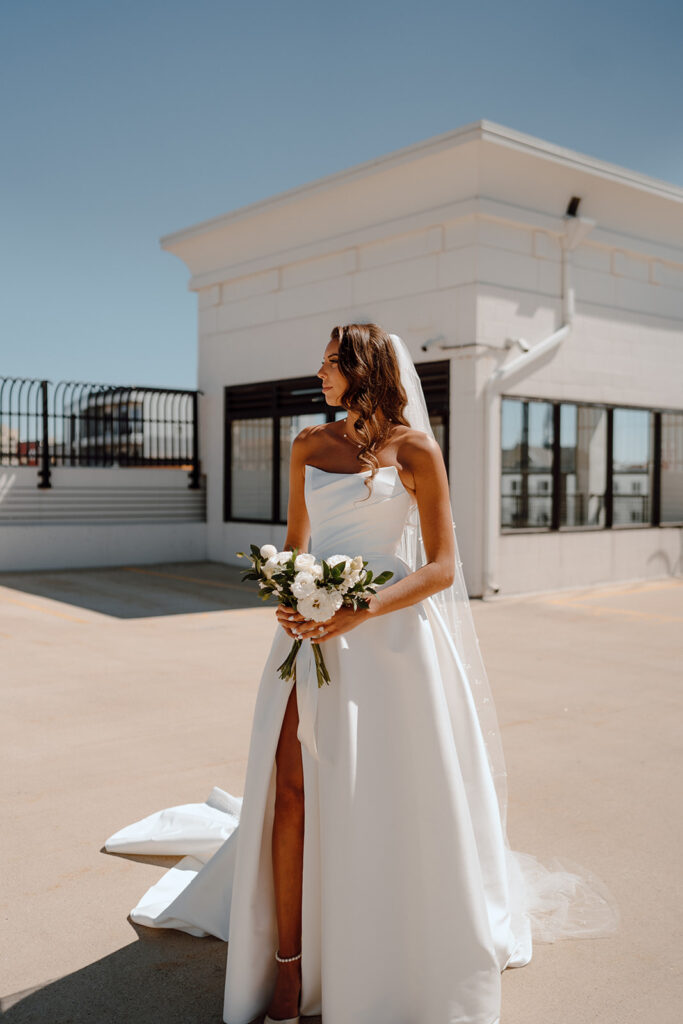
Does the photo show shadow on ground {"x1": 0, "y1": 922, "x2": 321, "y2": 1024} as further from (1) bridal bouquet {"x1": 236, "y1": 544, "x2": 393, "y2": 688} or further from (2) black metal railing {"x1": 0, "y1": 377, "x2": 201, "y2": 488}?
(2) black metal railing {"x1": 0, "y1": 377, "x2": 201, "y2": 488}

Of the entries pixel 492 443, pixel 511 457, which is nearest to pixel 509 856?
pixel 492 443

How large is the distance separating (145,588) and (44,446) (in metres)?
3.62

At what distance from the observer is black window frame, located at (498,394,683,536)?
11477 millimetres

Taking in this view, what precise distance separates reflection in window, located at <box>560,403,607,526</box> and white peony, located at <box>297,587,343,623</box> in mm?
10046

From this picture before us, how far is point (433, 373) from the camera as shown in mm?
11328

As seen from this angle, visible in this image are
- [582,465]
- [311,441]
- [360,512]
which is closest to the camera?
[360,512]

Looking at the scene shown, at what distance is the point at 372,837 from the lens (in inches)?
93.3

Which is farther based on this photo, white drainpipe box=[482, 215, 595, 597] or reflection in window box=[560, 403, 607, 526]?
reflection in window box=[560, 403, 607, 526]

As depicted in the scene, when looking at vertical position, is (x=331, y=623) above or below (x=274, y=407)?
below

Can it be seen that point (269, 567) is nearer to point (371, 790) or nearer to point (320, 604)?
point (320, 604)

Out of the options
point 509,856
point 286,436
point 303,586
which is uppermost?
point 286,436

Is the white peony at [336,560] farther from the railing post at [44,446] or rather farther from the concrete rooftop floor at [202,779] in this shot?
the railing post at [44,446]

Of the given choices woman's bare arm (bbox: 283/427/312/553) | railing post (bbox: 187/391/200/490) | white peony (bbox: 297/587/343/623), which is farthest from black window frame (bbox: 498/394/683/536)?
white peony (bbox: 297/587/343/623)

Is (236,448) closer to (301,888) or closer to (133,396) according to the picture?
(133,396)
